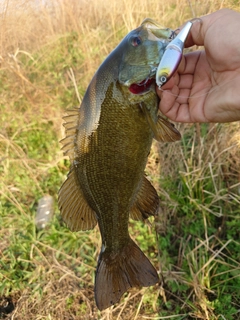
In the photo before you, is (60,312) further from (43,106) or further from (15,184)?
(43,106)

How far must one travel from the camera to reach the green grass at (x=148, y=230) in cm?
242

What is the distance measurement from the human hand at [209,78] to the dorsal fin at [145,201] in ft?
1.50

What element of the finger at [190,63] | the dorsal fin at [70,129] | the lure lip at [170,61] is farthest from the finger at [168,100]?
the dorsal fin at [70,129]

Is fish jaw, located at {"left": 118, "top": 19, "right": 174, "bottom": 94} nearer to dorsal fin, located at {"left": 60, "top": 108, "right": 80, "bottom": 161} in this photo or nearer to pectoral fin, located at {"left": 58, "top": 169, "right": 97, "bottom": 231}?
dorsal fin, located at {"left": 60, "top": 108, "right": 80, "bottom": 161}

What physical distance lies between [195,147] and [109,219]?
1.59 metres

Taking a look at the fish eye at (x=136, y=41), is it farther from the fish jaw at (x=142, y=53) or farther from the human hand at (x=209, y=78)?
the human hand at (x=209, y=78)

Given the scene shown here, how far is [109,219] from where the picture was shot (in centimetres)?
167

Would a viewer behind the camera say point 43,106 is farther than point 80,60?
No

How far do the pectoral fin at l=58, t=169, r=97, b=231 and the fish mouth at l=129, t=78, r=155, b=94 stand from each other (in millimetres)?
502

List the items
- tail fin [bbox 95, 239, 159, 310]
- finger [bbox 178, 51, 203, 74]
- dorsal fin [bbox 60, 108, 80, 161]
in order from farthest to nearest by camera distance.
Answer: finger [bbox 178, 51, 203, 74]
tail fin [bbox 95, 239, 159, 310]
dorsal fin [bbox 60, 108, 80, 161]

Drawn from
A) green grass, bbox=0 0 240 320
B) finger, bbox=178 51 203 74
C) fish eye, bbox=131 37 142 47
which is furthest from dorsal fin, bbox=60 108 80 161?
green grass, bbox=0 0 240 320

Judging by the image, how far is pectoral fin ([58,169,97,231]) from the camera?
1564 millimetres

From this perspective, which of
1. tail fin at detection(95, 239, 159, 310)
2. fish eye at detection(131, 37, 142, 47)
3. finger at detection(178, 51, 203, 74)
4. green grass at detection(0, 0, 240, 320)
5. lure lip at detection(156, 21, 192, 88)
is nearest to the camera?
lure lip at detection(156, 21, 192, 88)

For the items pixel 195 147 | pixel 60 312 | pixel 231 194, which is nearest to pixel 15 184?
pixel 60 312
